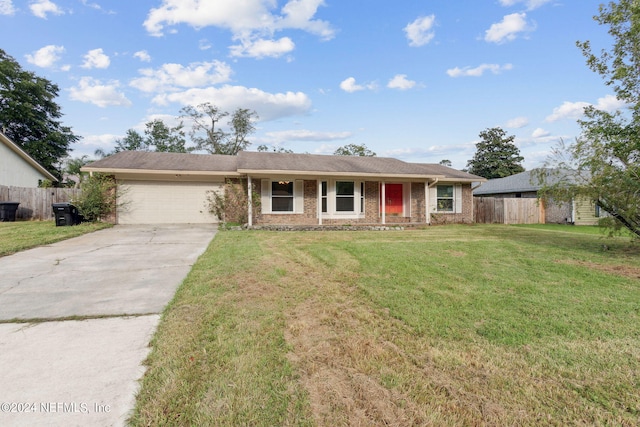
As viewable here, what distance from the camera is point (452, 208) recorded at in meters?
16.1

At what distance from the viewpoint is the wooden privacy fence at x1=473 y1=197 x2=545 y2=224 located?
17359 mm

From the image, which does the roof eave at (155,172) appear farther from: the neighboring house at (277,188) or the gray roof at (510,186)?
the gray roof at (510,186)

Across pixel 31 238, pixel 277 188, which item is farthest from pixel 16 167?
pixel 277 188

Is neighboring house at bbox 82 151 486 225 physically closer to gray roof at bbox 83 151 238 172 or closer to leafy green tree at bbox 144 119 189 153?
gray roof at bbox 83 151 238 172

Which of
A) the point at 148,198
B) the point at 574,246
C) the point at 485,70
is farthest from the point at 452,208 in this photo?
the point at 148,198

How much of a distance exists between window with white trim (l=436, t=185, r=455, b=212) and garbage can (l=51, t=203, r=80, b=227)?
1611 cm

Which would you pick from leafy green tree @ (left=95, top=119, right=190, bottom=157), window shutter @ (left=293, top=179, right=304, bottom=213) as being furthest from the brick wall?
leafy green tree @ (left=95, top=119, right=190, bottom=157)

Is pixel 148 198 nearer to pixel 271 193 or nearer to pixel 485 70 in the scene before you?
pixel 271 193

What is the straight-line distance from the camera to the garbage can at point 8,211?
13.4 m

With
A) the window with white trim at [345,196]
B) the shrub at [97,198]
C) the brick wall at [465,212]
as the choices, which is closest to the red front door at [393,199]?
the window with white trim at [345,196]

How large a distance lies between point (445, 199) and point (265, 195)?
941 cm

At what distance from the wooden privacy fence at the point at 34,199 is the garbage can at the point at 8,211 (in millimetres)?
711

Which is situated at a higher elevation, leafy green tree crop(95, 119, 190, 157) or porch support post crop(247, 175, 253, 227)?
leafy green tree crop(95, 119, 190, 157)

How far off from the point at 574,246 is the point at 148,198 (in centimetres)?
1509
